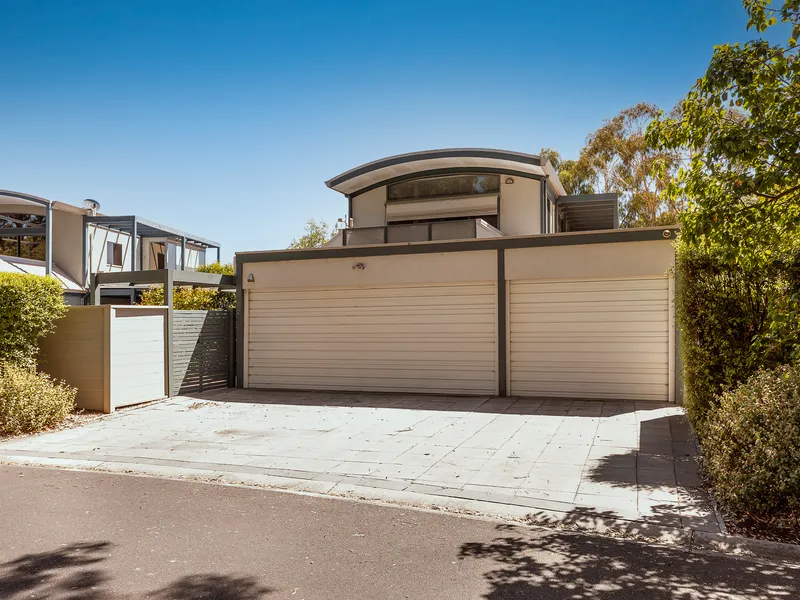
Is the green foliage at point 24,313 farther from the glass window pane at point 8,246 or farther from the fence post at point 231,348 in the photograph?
the glass window pane at point 8,246

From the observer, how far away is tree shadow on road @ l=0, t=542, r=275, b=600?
361 cm

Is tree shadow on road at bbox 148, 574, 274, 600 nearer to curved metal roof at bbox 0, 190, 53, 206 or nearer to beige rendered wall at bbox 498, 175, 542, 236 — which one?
beige rendered wall at bbox 498, 175, 542, 236

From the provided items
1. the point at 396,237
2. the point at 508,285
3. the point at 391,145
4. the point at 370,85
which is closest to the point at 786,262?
the point at 508,285

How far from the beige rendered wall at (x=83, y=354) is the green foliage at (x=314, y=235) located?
23.7 meters

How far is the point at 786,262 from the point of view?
6219 millimetres

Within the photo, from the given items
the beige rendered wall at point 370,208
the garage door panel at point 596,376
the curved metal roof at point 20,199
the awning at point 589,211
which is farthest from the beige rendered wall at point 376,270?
the curved metal roof at point 20,199

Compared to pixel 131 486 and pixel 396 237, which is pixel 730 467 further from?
pixel 396 237

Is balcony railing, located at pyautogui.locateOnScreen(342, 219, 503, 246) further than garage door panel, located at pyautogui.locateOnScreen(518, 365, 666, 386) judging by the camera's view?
Yes

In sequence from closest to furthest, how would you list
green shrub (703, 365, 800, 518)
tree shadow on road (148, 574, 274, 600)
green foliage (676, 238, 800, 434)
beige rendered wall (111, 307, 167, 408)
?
tree shadow on road (148, 574, 274, 600)
green shrub (703, 365, 800, 518)
green foliage (676, 238, 800, 434)
beige rendered wall (111, 307, 167, 408)

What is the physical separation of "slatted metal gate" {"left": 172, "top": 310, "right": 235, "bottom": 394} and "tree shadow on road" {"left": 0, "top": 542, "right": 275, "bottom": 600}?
353 inches

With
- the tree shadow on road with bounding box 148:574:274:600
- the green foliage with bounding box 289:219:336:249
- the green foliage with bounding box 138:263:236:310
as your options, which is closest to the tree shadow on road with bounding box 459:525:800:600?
the tree shadow on road with bounding box 148:574:274:600

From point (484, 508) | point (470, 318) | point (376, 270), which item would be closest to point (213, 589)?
point (484, 508)

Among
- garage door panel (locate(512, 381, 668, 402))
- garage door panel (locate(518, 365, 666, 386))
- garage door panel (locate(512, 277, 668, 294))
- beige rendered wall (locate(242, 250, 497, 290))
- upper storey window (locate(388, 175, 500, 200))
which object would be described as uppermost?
upper storey window (locate(388, 175, 500, 200))

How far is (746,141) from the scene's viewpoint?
4812mm
